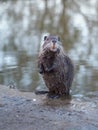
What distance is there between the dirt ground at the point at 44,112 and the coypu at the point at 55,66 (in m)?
0.25

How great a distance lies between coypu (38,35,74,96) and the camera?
769 cm

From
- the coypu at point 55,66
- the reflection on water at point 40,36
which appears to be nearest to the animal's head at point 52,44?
the coypu at point 55,66

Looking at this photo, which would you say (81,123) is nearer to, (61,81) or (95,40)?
(61,81)

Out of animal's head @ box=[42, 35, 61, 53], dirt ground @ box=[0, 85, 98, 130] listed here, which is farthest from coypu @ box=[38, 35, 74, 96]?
dirt ground @ box=[0, 85, 98, 130]

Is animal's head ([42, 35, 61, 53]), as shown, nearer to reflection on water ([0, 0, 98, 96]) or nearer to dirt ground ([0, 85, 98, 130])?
dirt ground ([0, 85, 98, 130])

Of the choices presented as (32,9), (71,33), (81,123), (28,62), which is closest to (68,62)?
(81,123)

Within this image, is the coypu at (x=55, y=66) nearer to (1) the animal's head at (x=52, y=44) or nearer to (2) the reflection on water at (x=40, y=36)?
(1) the animal's head at (x=52, y=44)

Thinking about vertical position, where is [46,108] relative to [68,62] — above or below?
below

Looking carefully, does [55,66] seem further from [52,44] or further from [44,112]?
[44,112]

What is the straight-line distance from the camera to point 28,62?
11953 mm

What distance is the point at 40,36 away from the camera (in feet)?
53.9

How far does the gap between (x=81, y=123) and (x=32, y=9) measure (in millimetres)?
18598

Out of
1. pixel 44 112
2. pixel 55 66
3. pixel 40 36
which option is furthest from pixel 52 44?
pixel 40 36

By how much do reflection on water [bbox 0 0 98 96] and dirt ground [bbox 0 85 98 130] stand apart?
1354 mm
